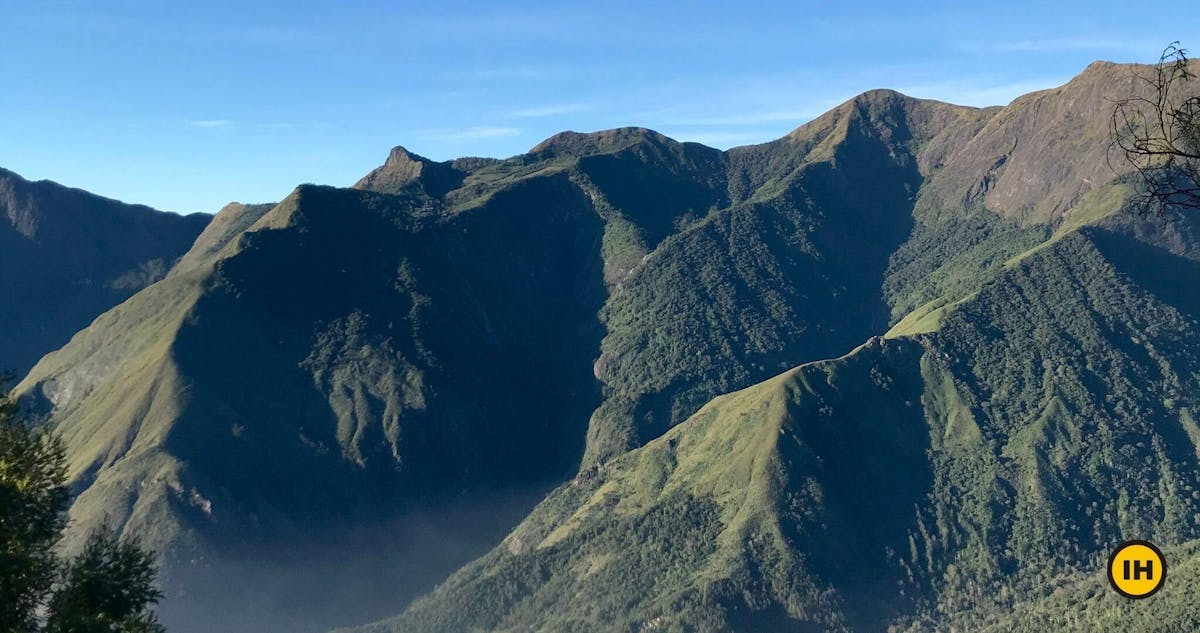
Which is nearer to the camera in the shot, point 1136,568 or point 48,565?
point 1136,568

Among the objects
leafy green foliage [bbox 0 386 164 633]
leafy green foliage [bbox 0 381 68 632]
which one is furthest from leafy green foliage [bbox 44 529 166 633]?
leafy green foliage [bbox 0 381 68 632]

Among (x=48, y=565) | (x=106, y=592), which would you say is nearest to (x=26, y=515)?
(x=48, y=565)

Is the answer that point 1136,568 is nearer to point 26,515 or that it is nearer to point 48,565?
point 48,565

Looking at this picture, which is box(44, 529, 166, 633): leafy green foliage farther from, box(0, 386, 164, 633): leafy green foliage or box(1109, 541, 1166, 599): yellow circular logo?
box(1109, 541, 1166, 599): yellow circular logo

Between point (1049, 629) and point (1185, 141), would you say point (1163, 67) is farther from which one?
point (1049, 629)

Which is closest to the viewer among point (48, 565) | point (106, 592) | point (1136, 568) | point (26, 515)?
point (1136, 568)

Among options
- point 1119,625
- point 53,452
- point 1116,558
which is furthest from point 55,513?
point 1119,625

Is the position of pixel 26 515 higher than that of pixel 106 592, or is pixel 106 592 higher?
pixel 26 515

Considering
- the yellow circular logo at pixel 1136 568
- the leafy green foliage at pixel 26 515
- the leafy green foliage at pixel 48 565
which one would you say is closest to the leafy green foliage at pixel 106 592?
the leafy green foliage at pixel 48 565
